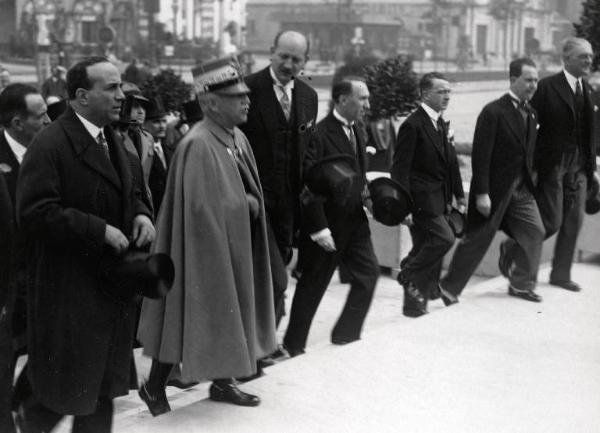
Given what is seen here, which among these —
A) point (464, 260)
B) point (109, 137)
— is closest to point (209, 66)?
point (109, 137)

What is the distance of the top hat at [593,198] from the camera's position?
8281 mm

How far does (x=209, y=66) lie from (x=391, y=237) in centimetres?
514

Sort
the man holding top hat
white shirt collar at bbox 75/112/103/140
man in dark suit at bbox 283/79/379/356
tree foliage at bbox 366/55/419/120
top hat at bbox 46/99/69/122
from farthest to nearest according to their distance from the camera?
tree foliage at bbox 366/55/419/120 → top hat at bbox 46/99/69/122 → man in dark suit at bbox 283/79/379/356 → the man holding top hat → white shirt collar at bbox 75/112/103/140

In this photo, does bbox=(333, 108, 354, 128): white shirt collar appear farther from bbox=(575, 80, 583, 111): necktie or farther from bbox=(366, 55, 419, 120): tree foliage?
bbox=(366, 55, 419, 120): tree foliage

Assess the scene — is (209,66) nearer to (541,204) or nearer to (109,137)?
(109,137)

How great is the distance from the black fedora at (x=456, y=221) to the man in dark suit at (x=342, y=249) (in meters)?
1.17

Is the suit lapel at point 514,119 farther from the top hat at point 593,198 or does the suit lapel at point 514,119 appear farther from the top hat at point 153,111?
the top hat at point 153,111

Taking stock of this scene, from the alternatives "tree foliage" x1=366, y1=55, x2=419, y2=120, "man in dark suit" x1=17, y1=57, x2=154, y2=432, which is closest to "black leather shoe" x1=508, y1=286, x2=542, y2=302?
"man in dark suit" x1=17, y1=57, x2=154, y2=432

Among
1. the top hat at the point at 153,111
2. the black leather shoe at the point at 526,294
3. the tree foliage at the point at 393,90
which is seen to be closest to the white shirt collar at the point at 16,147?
the top hat at the point at 153,111

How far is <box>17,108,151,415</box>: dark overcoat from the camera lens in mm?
4262

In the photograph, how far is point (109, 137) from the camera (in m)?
4.55

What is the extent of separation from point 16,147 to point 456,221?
350 cm

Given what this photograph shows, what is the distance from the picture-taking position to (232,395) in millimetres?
5145

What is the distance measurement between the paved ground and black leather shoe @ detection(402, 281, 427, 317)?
58cm
